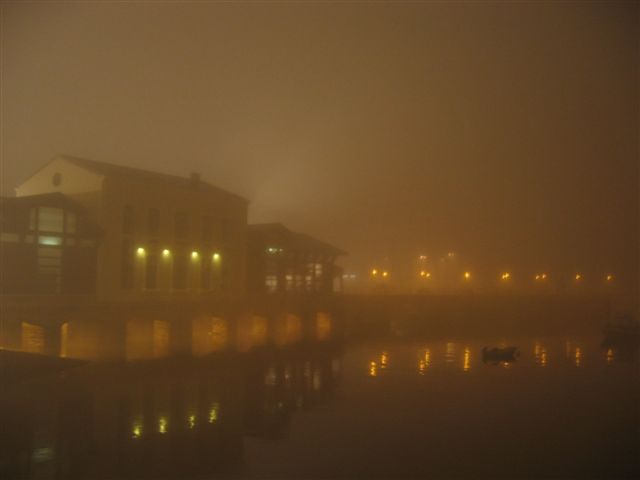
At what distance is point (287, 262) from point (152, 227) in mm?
15132

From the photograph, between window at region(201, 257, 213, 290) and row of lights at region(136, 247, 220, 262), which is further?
window at region(201, 257, 213, 290)

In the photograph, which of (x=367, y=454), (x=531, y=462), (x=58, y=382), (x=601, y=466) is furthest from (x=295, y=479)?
(x=58, y=382)

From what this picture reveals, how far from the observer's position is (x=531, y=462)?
22969mm

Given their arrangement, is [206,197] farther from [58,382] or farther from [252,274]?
[58,382]

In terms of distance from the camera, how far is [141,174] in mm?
41562

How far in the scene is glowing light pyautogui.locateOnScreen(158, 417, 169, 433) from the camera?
25600 mm

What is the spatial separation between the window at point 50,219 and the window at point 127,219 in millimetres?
3986

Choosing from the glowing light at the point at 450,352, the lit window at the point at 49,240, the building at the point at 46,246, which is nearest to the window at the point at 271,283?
the glowing light at the point at 450,352

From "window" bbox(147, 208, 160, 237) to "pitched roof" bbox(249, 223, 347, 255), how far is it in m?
11.0

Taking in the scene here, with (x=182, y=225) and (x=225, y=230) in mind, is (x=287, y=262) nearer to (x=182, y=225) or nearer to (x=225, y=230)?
(x=225, y=230)

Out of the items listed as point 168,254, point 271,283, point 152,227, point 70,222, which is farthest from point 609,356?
point 70,222

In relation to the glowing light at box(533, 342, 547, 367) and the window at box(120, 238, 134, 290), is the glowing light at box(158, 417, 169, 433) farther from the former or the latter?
the glowing light at box(533, 342, 547, 367)

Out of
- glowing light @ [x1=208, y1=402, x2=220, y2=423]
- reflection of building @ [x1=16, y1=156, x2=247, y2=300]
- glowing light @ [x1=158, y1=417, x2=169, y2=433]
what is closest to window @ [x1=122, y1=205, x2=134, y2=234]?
reflection of building @ [x1=16, y1=156, x2=247, y2=300]

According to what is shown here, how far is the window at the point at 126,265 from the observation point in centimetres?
3797
